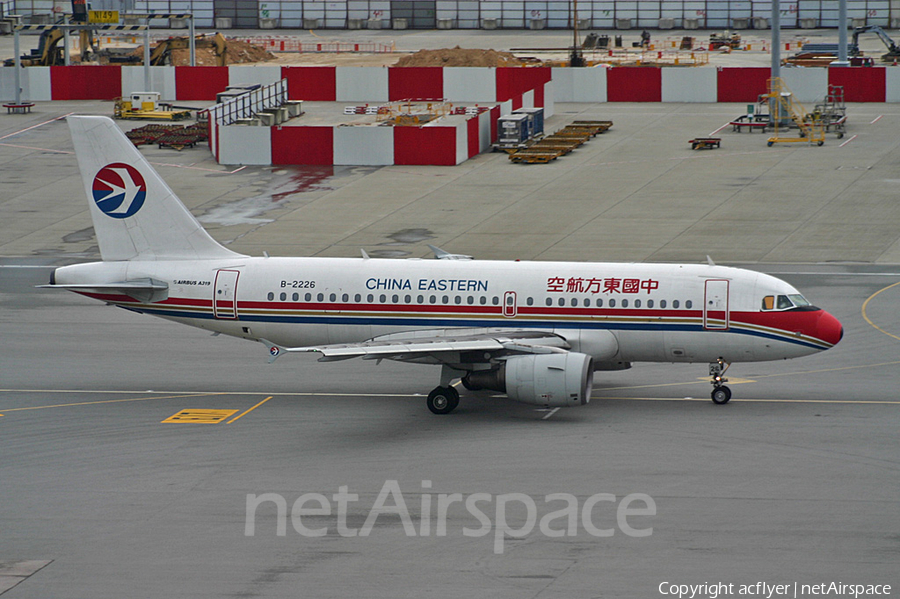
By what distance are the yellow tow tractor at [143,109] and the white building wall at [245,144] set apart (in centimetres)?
1614

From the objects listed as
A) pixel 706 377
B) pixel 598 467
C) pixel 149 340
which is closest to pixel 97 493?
pixel 598 467

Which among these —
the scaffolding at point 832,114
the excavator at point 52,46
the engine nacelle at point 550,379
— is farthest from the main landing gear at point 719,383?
the excavator at point 52,46

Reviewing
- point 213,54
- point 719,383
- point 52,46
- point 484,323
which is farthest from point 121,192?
point 213,54

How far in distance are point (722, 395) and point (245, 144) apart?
49697 millimetres

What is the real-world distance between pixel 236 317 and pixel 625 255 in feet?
75.3

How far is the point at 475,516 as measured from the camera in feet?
90.0

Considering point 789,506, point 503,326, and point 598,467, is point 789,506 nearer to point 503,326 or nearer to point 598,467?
point 598,467

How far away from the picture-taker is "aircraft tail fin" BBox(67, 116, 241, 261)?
39.0 meters

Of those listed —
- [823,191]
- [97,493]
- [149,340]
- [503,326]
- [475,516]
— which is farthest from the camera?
[823,191]

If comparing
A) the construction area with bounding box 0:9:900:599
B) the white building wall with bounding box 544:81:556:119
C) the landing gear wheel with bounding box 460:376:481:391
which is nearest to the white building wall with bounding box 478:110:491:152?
the construction area with bounding box 0:9:900:599

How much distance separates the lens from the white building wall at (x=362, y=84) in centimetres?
9775

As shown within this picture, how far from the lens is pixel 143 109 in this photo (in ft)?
308

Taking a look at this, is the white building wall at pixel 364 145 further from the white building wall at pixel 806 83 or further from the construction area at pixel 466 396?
the white building wall at pixel 806 83

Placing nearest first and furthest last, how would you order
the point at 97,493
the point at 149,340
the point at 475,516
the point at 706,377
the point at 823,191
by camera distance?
1. the point at 475,516
2. the point at 97,493
3. the point at 706,377
4. the point at 149,340
5. the point at 823,191
